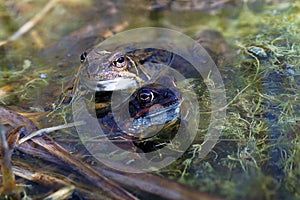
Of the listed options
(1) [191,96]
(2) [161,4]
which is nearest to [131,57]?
(1) [191,96]

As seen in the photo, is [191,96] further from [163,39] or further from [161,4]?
[161,4]

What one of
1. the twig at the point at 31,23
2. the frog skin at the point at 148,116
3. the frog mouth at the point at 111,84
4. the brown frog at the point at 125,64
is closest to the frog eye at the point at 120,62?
the brown frog at the point at 125,64

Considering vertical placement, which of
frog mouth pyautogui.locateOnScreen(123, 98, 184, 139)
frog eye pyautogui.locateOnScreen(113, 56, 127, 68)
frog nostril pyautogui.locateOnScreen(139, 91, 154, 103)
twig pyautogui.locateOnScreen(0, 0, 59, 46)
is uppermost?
twig pyautogui.locateOnScreen(0, 0, 59, 46)

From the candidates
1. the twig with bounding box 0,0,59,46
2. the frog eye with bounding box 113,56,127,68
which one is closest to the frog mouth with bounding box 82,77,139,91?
the frog eye with bounding box 113,56,127,68

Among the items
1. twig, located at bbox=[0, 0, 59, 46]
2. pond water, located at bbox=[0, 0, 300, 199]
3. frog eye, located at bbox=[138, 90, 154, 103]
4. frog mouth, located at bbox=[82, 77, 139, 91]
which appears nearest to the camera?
pond water, located at bbox=[0, 0, 300, 199]

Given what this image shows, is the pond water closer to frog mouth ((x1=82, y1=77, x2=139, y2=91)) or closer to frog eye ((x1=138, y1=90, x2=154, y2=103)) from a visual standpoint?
frog mouth ((x1=82, y1=77, x2=139, y2=91))

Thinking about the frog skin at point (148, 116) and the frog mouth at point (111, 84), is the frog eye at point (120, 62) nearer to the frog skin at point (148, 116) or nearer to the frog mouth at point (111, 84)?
the frog mouth at point (111, 84)
